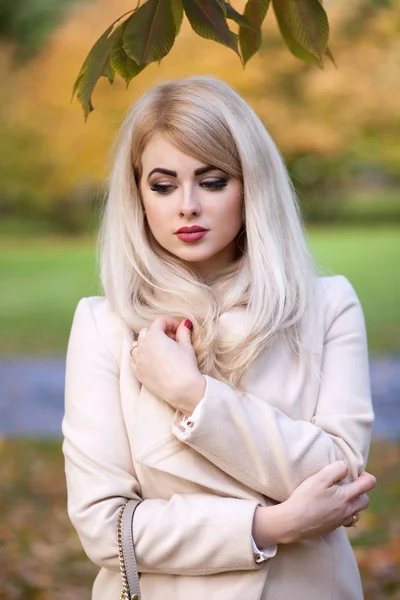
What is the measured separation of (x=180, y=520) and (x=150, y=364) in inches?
13.4

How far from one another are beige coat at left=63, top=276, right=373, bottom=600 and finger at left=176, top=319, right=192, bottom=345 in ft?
0.28

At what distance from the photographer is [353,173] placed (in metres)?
8.11

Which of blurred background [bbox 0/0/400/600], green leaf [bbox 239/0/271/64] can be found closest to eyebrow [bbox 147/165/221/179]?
green leaf [bbox 239/0/271/64]

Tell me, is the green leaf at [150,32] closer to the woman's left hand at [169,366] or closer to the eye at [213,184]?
the eye at [213,184]

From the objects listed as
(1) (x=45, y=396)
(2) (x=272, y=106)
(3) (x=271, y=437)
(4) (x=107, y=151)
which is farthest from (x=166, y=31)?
(2) (x=272, y=106)

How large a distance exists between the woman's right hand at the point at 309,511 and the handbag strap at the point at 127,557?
10.4 inches

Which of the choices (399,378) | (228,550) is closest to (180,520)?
(228,550)

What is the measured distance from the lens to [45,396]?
749 centimetres

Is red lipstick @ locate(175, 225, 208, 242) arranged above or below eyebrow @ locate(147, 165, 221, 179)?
below

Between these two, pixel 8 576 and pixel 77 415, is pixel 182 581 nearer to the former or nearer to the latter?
pixel 77 415

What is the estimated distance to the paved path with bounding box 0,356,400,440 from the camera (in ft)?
22.4

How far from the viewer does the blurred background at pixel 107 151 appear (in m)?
7.62

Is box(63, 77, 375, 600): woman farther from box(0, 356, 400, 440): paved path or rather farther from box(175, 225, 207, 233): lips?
box(0, 356, 400, 440): paved path

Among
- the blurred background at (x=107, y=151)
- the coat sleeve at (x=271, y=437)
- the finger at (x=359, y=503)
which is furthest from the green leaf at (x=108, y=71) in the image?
the blurred background at (x=107, y=151)
